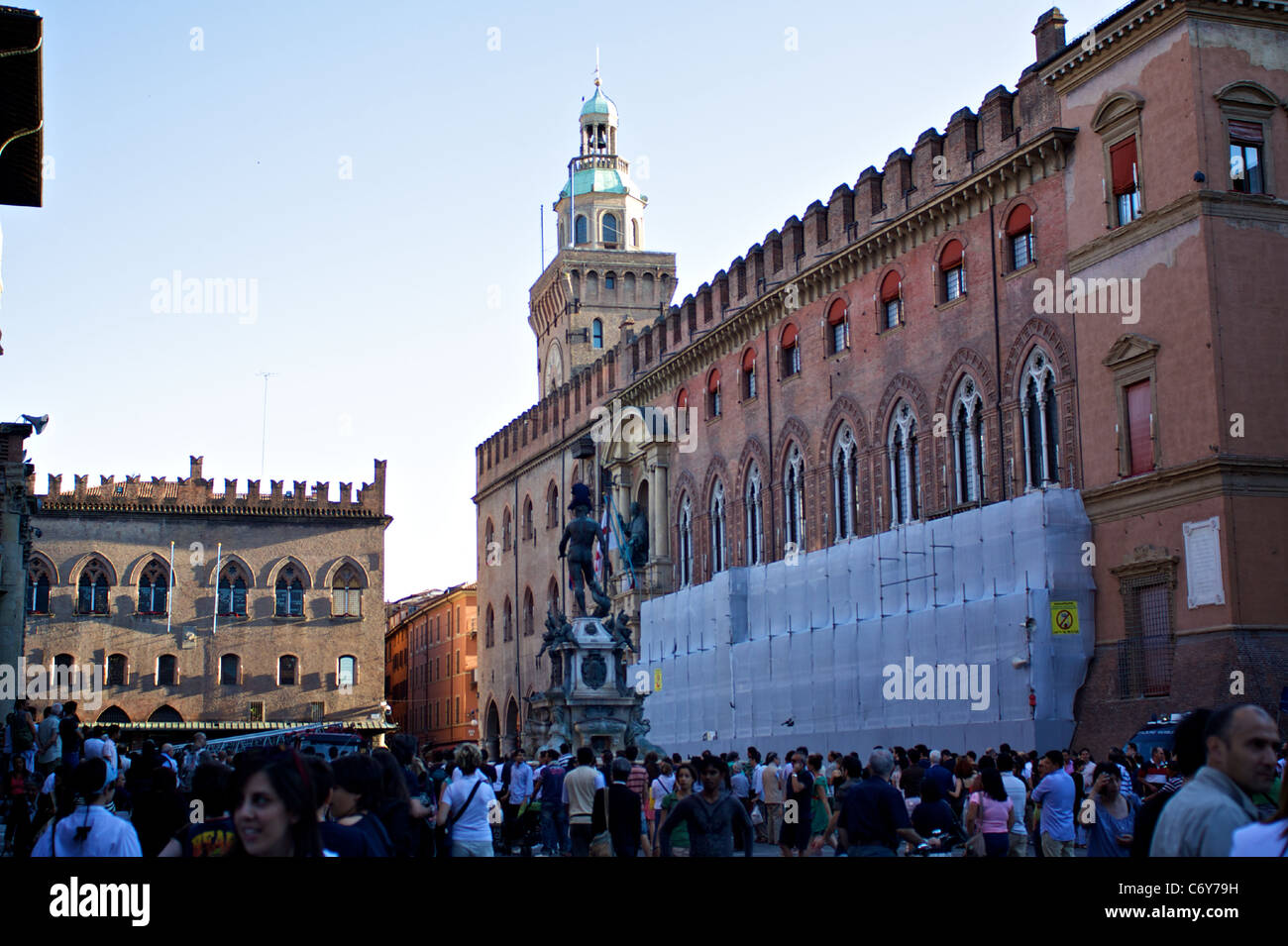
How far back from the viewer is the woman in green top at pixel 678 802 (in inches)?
359

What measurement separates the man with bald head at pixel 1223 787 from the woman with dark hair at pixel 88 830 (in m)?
4.03

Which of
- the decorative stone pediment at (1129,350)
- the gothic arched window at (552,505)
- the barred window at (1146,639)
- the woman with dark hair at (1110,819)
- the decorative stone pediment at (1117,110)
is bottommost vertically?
the woman with dark hair at (1110,819)

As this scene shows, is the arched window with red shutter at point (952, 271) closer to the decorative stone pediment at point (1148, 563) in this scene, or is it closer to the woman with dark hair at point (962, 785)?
the decorative stone pediment at point (1148, 563)

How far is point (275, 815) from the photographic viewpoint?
14.3ft

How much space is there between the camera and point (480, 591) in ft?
191

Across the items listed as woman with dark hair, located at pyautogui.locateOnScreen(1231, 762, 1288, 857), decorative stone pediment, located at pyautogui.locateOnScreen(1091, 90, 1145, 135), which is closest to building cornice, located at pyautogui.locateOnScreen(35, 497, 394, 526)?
decorative stone pediment, located at pyautogui.locateOnScreen(1091, 90, 1145, 135)

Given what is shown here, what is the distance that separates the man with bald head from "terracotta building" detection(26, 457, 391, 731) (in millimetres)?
49847

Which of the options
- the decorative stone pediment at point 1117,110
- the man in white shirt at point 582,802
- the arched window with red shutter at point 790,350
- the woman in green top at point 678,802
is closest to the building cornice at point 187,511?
the arched window with red shutter at point 790,350

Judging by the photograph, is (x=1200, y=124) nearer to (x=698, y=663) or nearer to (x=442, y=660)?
(x=698, y=663)

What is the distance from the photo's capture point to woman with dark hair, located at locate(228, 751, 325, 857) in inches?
172
